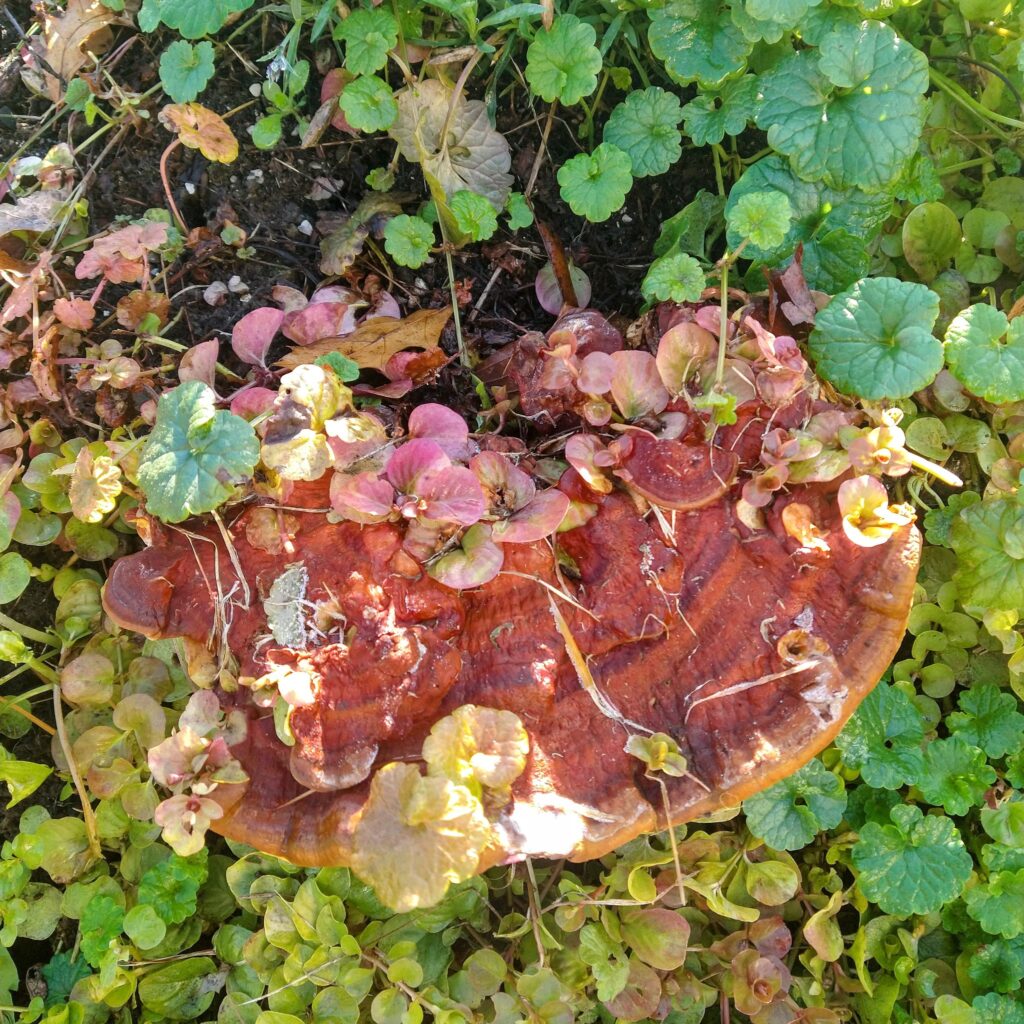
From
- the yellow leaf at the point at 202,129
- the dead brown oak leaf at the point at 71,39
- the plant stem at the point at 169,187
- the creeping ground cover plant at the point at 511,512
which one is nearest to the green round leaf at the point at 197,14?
the creeping ground cover plant at the point at 511,512

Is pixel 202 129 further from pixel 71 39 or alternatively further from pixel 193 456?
pixel 193 456

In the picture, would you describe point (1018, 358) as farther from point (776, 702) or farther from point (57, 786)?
point (57, 786)

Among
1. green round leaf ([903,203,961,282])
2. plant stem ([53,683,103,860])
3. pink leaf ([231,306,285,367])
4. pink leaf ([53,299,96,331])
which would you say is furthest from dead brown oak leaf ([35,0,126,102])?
green round leaf ([903,203,961,282])

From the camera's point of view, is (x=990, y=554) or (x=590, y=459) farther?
(x=990, y=554)

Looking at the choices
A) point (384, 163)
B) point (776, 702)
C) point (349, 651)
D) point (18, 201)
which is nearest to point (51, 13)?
point (18, 201)

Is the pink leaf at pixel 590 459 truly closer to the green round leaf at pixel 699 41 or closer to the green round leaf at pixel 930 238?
the green round leaf at pixel 699 41

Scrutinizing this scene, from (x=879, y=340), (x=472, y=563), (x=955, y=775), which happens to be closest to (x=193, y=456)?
(x=472, y=563)
